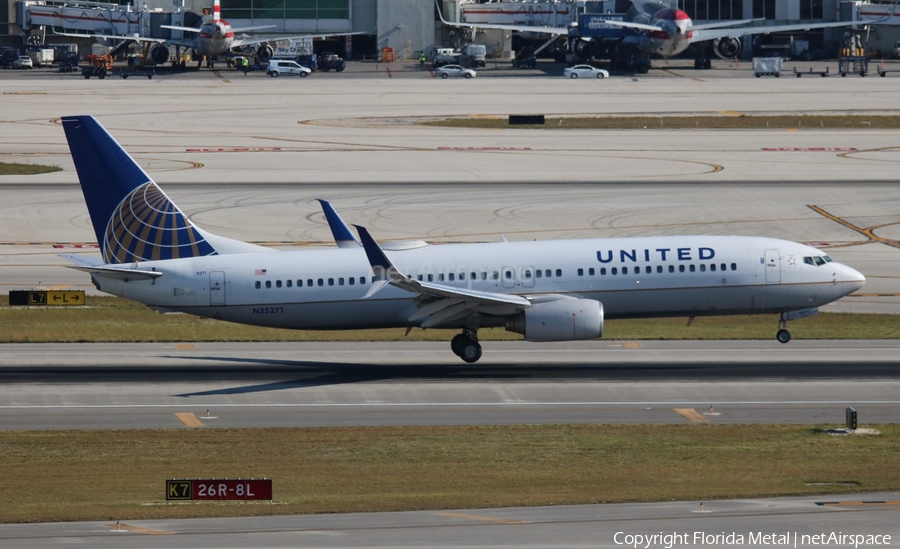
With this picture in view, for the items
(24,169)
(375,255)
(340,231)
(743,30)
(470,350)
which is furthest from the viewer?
(743,30)

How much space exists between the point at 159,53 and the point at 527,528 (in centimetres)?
15983

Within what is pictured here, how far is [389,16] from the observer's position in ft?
604

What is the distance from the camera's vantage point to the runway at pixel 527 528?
21078mm

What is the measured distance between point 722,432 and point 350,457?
10.0m

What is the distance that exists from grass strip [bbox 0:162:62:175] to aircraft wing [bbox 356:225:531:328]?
188 feet

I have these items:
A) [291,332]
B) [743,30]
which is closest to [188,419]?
[291,332]

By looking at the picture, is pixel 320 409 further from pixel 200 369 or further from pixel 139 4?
pixel 139 4

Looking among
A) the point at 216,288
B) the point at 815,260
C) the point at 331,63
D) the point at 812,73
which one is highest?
the point at 331,63

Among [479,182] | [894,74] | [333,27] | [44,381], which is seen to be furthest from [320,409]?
[333,27]

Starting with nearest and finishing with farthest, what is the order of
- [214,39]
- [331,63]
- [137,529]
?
1. [137,529]
2. [214,39]
3. [331,63]

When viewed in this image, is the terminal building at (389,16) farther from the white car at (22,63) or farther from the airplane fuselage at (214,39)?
the airplane fuselage at (214,39)

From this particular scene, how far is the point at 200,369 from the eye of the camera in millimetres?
43438

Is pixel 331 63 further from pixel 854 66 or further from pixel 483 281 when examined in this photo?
pixel 483 281

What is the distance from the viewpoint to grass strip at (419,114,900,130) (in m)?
114
